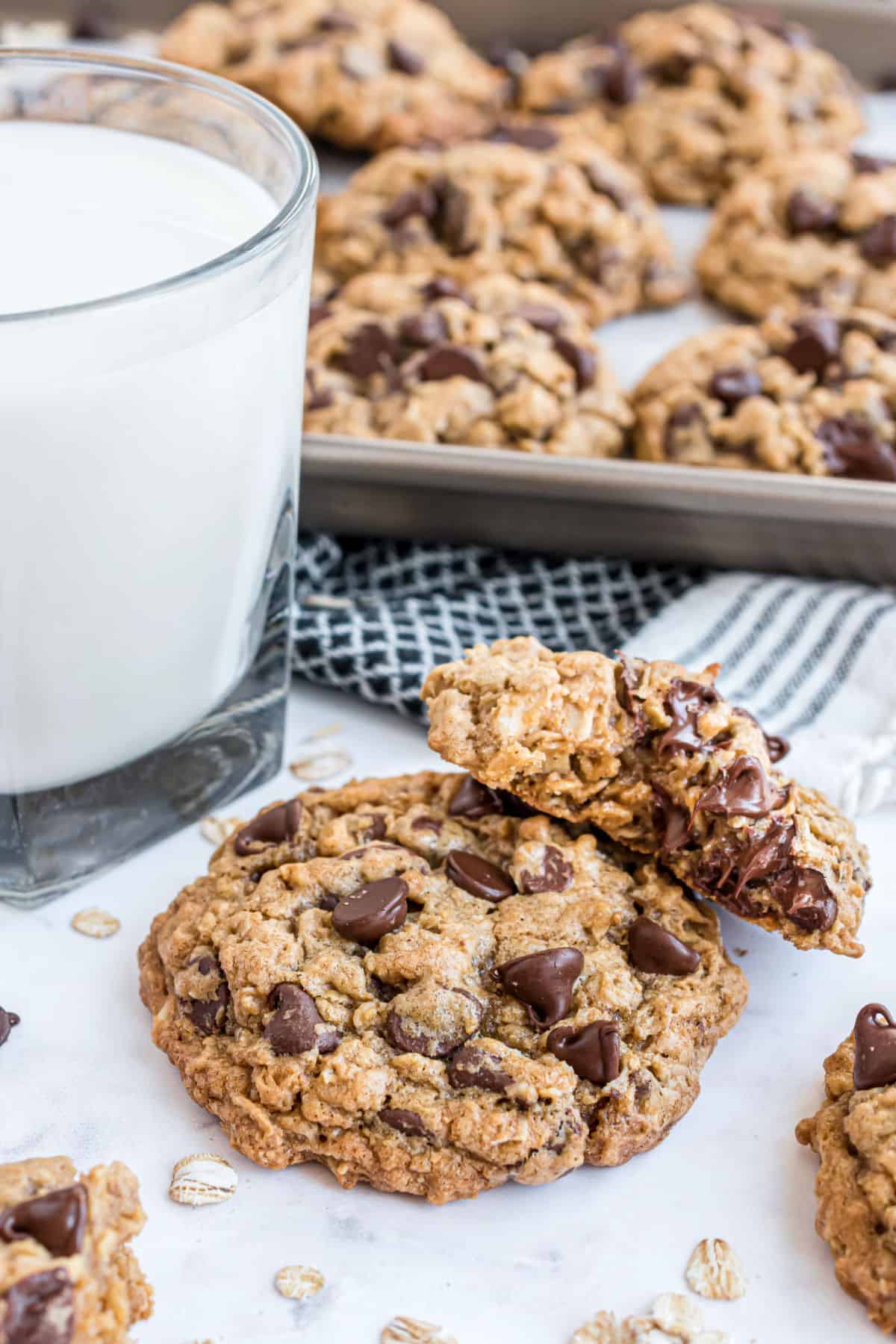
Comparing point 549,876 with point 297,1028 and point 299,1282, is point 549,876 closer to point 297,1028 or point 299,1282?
point 297,1028

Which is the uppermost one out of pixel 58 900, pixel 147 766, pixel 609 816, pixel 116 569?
pixel 116 569

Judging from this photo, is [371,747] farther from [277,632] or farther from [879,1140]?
[879,1140]

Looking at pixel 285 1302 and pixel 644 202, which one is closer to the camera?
pixel 285 1302

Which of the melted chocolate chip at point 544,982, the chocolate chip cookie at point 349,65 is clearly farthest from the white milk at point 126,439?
the chocolate chip cookie at point 349,65

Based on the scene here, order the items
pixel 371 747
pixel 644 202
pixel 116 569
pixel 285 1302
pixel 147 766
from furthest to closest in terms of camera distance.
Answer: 1. pixel 644 202
2. pixel 371 747
3. pixel 147 766
4. pixel 116 569
5. pixel 285 1302

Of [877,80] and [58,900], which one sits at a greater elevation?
[877,80]

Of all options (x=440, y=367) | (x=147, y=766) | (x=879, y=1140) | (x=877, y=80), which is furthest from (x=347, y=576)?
(x=877, y=80)

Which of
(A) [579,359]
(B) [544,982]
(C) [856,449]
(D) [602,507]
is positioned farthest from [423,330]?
(B) [544,982]
